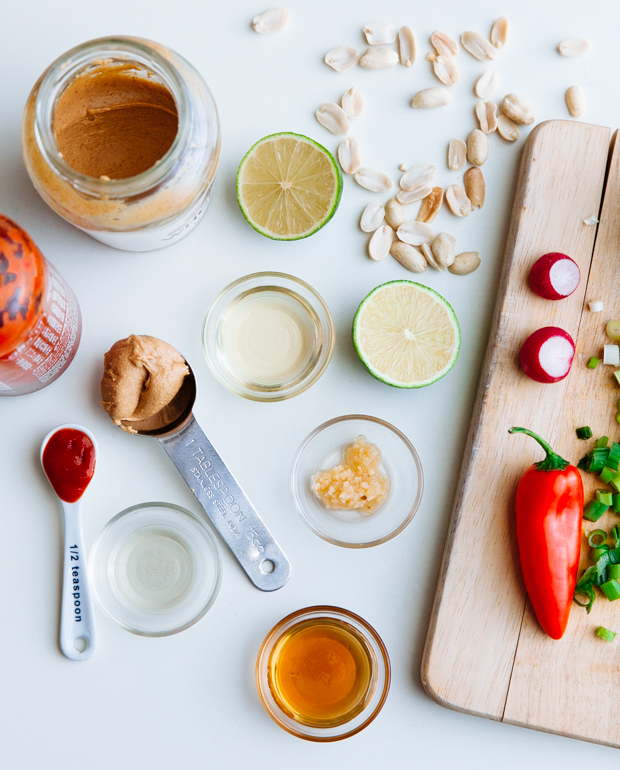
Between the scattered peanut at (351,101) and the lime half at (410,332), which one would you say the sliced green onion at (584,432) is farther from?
the scattered peanut at (351,101)

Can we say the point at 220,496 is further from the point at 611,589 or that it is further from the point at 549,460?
the point at 611,589

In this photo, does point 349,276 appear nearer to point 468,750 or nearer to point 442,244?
point 442,244

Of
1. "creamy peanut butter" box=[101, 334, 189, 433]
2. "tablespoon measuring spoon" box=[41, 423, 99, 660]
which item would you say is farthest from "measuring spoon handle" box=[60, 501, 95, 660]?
"creamy peanut butter" box=[101, 334, 189, 433]

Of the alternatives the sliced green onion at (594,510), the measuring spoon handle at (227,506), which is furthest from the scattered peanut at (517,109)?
the measuring spoon handle at (227,506)

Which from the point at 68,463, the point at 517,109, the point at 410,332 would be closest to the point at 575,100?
the point at 517,109

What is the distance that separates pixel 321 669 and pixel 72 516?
56 centimetres

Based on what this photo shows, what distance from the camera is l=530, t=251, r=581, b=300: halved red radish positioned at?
1.15 metres

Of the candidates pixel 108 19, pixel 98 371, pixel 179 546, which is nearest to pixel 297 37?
pixel 108 19

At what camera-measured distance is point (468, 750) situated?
1205 millimetres

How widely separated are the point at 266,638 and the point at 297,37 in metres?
1.17

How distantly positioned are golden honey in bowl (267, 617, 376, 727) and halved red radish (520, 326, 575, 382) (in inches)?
23.5

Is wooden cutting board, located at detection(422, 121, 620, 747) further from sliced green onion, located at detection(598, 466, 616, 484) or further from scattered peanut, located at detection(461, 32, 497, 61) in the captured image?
scattered peanut, located at detection(461, 32, 497, 61)

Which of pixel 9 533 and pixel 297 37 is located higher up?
pixel 297 37

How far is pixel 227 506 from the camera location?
1.18 metres
